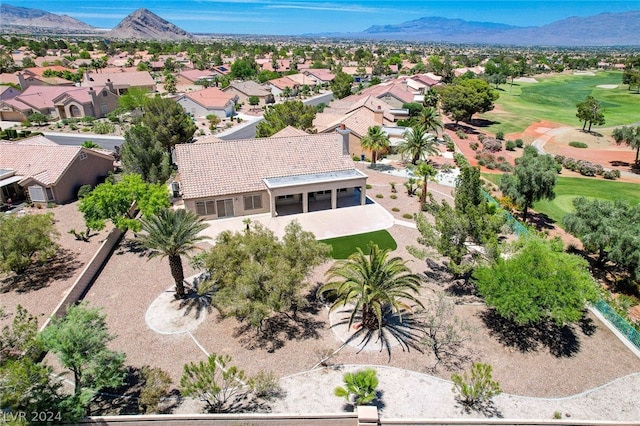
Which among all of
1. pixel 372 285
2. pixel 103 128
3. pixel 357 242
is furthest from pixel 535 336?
pixel 103 128

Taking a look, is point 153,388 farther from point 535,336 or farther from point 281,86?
point 281,86

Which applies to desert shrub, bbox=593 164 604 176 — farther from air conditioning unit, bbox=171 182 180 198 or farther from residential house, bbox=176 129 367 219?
air conditioning unit, bbox=171 182 180 198

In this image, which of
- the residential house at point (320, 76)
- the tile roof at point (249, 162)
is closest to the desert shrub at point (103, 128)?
the tile roof at point (249, 162)

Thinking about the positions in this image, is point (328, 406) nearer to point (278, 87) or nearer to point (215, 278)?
point (215, 278)

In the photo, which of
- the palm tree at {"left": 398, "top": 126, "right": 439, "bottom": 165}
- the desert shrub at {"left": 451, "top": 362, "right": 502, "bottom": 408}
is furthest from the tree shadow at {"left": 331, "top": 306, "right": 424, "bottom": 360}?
the palm tree at {"left": 398, "top": 126, "right": 439, "bottom": 165}

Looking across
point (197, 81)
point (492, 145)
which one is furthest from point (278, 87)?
point (492, 145)

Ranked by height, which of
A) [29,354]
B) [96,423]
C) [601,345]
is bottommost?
[601,345]

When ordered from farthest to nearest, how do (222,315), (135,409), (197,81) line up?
1. (197,81)
2. (222,315)
3. (135,409)
